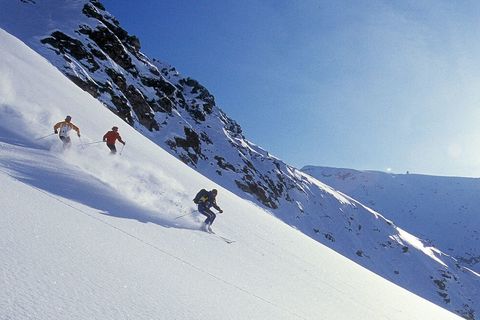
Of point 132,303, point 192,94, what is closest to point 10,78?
point 132,303

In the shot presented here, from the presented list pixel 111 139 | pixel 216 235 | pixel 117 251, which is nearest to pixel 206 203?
pixel 216 235

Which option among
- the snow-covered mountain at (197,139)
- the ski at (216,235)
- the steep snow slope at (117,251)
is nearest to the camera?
the steep snow slope at (117,251)

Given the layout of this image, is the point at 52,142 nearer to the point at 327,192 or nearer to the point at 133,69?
the point at 133,69

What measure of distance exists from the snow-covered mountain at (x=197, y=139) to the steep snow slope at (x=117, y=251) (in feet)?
2.89

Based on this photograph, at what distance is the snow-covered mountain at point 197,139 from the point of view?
181 ft

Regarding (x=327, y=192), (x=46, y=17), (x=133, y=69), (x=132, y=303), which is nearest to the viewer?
(x=132, y=303)

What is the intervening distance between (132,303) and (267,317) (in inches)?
98.3

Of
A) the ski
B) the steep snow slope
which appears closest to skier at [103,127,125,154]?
the steep snow slope

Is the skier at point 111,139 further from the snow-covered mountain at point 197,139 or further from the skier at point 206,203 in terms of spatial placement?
the skier at point 206,203

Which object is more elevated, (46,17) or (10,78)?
(46,17)

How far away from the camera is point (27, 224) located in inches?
230

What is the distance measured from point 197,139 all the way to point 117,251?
71876mm

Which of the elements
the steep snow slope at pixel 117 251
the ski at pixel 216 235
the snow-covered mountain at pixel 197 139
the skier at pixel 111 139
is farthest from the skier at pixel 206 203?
the skier at pixel 111 139

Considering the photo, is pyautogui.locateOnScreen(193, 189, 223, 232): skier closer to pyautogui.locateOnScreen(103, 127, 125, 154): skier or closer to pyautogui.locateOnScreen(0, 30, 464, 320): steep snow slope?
pyautogui.locateOnScreen(0, 30, 464, 320): steep snow slope
